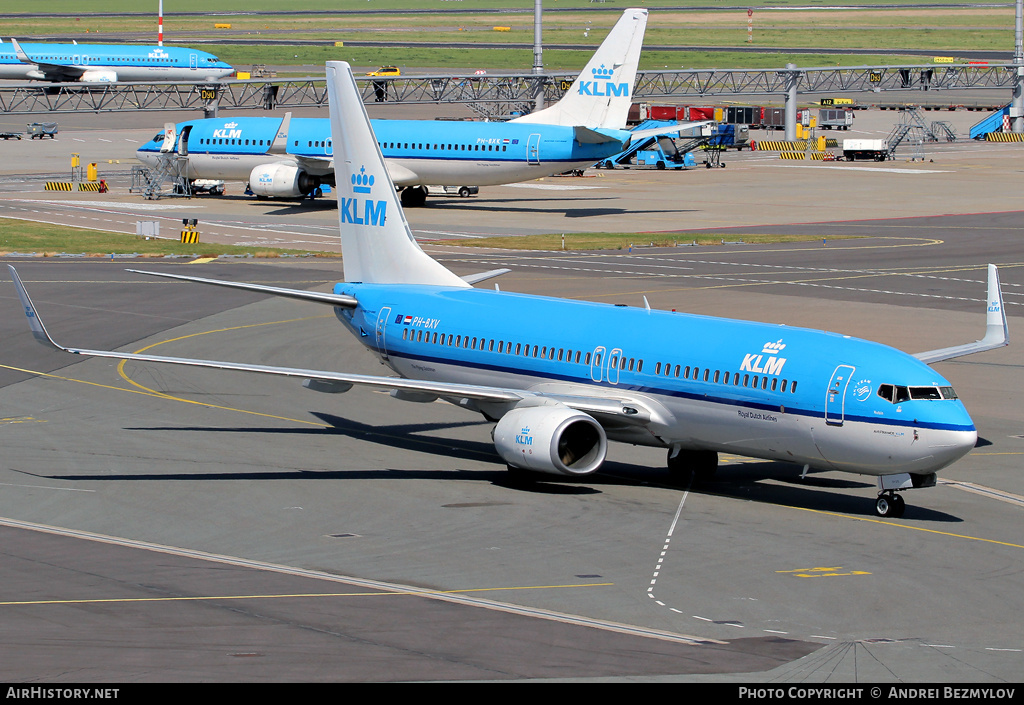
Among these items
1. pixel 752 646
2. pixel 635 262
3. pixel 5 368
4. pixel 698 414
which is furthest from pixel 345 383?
pixel 635 262

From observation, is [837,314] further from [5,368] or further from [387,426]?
[5,368]

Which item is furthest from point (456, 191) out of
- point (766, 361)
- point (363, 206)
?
point (766, 361)

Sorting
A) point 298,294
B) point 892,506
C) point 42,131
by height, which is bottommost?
point 892,506

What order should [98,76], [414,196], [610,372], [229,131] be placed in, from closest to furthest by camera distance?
[610,372] → [414,196] → [229,131] → [98,76]

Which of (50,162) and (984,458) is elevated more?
(50,162)

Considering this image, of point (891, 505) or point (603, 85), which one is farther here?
point (603, 85)

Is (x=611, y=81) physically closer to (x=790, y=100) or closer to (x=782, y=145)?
(x=782, y=145)

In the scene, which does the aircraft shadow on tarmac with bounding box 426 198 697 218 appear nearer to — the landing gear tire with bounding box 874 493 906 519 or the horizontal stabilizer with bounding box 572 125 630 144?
the horizontal stabilizer with bounding box 572 125 630 144

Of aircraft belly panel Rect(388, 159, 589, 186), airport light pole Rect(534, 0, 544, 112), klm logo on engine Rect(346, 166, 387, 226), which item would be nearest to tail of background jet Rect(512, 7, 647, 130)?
aircraft belly panel Rect(388, 159, 589, 186)

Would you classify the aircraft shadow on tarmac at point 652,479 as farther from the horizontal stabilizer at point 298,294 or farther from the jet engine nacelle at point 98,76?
the jet engine nacelle at point 98,76

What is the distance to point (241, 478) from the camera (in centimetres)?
3478

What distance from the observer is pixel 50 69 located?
627 feet

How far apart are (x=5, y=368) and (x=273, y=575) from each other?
25.9m

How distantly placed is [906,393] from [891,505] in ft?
9.13
